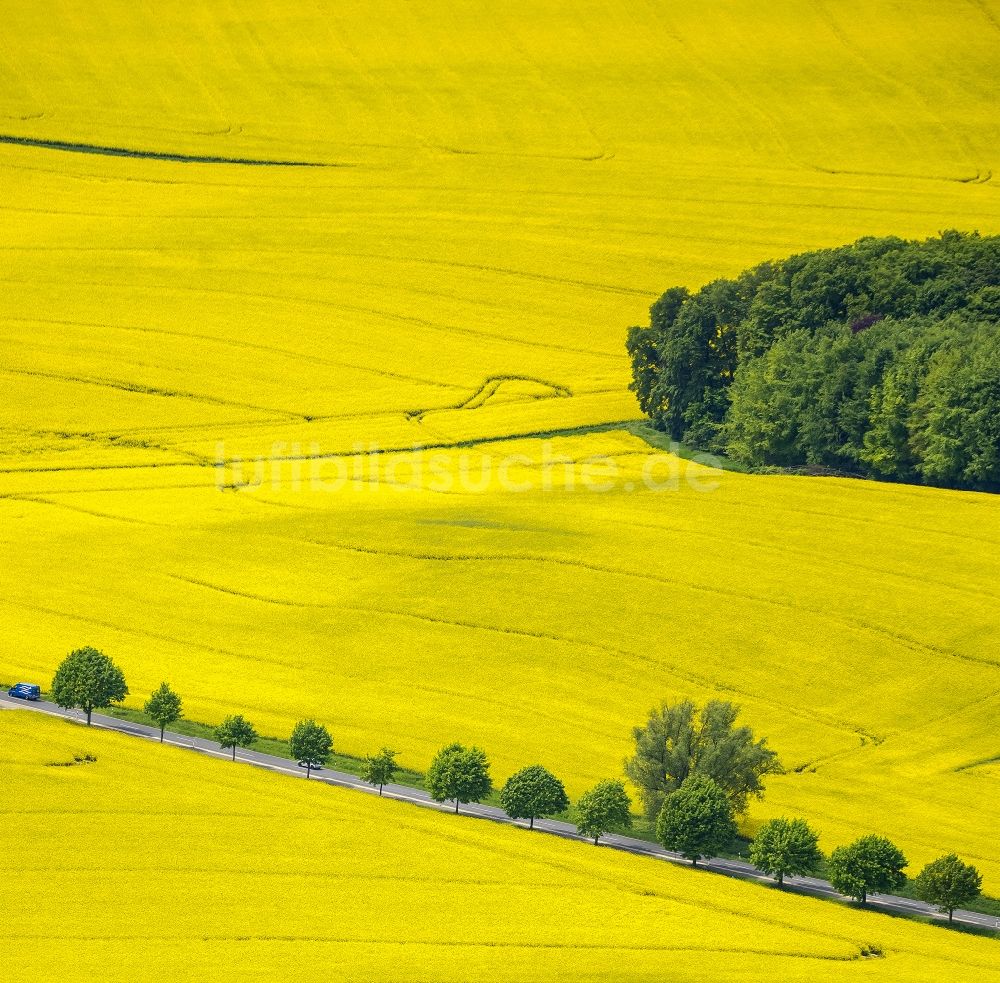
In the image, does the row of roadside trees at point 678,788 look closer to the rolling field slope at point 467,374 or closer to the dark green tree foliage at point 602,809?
the dark green tree foliage at point 602,809

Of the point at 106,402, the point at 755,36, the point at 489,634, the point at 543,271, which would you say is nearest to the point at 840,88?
the point at 755,36

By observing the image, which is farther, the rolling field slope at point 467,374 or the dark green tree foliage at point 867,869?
the rolling field slope at point 467,374

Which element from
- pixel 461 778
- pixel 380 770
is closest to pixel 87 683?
pixel 380 770

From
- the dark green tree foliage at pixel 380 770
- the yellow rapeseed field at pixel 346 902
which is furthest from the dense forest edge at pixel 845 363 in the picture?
the yellow rapeseed field at pixel 346 902

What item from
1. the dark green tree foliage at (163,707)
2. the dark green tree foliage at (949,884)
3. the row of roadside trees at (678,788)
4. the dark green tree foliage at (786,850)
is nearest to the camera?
the dark green tree foliage at (949,884)

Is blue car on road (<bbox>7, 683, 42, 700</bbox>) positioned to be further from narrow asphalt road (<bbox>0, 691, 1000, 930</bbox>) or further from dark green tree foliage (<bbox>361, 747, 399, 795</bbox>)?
dark green tree foliage (<bbox>361, 747, 399, 795</bbox>)

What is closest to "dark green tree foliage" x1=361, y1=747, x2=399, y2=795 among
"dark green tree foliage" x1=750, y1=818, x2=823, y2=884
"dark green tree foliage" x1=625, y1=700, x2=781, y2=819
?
"dark green tree foliage" x1=625, y1=700, x2=781, y2=819
